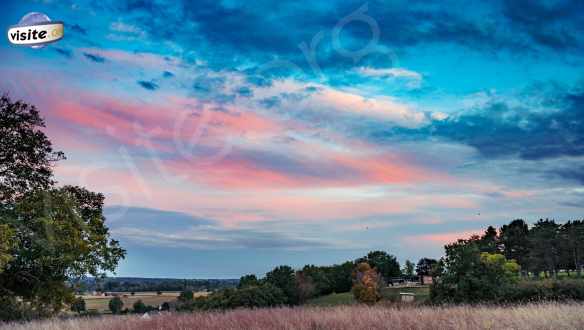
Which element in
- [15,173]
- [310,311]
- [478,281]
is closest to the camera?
[310,311]

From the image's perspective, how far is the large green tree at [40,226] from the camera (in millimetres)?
21844

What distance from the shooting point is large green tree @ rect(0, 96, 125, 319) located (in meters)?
21.8

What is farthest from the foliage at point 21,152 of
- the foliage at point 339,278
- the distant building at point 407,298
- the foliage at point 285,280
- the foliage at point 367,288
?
the foliage at point 339,278

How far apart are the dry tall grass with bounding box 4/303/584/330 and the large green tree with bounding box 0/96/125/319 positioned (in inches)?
205

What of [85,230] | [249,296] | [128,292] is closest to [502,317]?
[85,230]

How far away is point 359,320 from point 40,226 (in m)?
13.9

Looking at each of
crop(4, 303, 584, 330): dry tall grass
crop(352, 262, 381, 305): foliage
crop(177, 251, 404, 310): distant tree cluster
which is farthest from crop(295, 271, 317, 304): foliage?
crop(4, 303, 584, 330): dry tall grass

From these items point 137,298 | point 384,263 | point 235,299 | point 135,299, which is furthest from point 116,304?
point 384,263

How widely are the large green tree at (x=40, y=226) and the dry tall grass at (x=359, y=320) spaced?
17.1ft

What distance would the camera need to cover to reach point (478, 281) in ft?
85.1

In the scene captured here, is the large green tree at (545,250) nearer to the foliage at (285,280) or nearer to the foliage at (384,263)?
the foliage at (384,263)

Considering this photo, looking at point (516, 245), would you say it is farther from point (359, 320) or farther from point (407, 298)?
point (359, 320)

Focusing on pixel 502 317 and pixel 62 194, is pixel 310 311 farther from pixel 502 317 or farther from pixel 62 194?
pixel 62 194

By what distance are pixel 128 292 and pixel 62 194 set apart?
42055 mm
